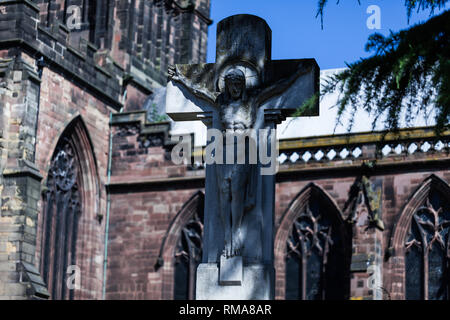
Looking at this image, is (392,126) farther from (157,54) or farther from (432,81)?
(157,54)

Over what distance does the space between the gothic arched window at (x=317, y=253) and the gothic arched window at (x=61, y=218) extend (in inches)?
218

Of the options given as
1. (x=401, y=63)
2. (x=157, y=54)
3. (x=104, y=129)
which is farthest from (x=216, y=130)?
(x=157, y=54)

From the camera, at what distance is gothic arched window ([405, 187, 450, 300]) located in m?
22.6

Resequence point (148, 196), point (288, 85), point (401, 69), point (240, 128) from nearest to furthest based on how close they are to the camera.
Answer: point (401, 69)
point (240, 128)
point (288, 85)
point (148, 196)

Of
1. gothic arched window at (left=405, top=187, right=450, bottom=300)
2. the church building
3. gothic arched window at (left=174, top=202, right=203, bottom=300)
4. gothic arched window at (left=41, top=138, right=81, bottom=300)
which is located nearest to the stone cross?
the church building

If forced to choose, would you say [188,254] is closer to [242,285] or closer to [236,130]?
[236,130]

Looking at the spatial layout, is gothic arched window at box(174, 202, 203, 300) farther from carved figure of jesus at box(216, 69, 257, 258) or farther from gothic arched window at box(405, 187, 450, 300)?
carved figure of jesus at box(216, 69, 257, 258)

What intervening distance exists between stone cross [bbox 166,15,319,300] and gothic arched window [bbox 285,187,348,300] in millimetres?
16239

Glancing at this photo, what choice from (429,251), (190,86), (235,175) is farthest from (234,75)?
(429,251)

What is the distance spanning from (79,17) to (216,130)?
2339 cm

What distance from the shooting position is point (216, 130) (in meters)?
7.34

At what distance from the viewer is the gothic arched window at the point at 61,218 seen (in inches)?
953

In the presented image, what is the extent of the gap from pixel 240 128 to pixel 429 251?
16.5m

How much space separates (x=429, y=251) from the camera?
22859 millimetres
